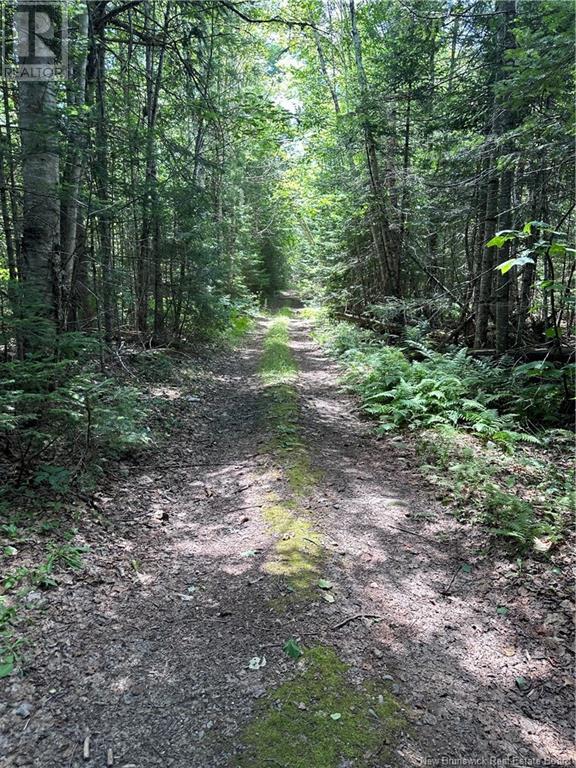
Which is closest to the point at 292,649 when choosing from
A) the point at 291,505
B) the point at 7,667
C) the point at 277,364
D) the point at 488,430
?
the point at 7,667

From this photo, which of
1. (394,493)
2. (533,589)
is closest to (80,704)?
(533,589)

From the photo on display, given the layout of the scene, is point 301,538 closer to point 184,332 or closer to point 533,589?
point 533,589

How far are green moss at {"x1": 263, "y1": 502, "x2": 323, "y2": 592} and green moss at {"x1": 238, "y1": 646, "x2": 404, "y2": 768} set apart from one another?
858 mm

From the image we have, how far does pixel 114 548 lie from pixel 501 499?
379 cm

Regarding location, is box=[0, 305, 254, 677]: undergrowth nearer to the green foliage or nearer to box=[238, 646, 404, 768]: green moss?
the green foliage

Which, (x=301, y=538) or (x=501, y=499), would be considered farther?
(x=501, y=499)

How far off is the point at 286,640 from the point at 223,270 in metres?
11.3

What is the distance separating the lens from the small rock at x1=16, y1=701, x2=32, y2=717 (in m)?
2.43

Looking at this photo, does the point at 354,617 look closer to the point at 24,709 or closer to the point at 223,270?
the point at 24,709

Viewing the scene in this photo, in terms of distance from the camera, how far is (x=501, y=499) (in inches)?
180

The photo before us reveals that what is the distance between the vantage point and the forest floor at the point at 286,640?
2.32 meters

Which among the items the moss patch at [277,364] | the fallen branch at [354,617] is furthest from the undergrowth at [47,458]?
the moss patch at [277,364]

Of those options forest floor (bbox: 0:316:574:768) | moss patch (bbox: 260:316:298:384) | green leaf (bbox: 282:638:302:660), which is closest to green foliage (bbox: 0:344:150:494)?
forest floor (bbox: 0:316:574:768)

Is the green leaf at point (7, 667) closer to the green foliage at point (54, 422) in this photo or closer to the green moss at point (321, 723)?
the green moss at point (321, 723)
